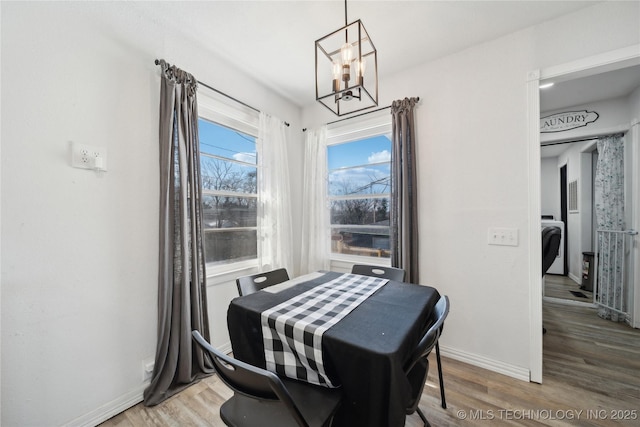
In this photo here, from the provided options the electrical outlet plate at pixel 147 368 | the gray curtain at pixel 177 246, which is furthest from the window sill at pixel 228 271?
the electrical outlet plate at pixel 147 368

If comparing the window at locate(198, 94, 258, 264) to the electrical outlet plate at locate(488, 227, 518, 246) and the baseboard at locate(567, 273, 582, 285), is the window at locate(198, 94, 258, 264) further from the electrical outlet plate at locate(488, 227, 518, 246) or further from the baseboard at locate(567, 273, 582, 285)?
the baseboard at locate(567, 273, 582, 285)

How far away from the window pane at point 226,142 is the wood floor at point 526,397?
1.95 meters

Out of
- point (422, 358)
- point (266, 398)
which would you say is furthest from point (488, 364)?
point (266, 398)

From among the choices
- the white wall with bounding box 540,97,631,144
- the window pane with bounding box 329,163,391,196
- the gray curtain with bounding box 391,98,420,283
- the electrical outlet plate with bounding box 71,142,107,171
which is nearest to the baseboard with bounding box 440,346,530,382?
the gray curtain with bounding box 391,98,420,283

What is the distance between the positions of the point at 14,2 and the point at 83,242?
4.18ft

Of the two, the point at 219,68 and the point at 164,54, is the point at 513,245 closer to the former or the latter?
the point at 219,68

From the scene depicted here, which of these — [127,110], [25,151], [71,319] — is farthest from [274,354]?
[127,110]

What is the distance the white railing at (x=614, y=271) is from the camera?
255 cm

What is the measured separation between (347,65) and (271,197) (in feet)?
5.34

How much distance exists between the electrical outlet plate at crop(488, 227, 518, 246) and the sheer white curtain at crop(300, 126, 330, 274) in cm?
164

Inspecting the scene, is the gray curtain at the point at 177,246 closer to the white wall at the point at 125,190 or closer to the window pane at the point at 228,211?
the white wall at the point at 125,190

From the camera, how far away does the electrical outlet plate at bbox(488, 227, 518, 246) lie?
1.85 meters

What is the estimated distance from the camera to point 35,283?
1239 millimetres

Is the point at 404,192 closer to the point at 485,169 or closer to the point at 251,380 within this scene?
the point at 485,169
